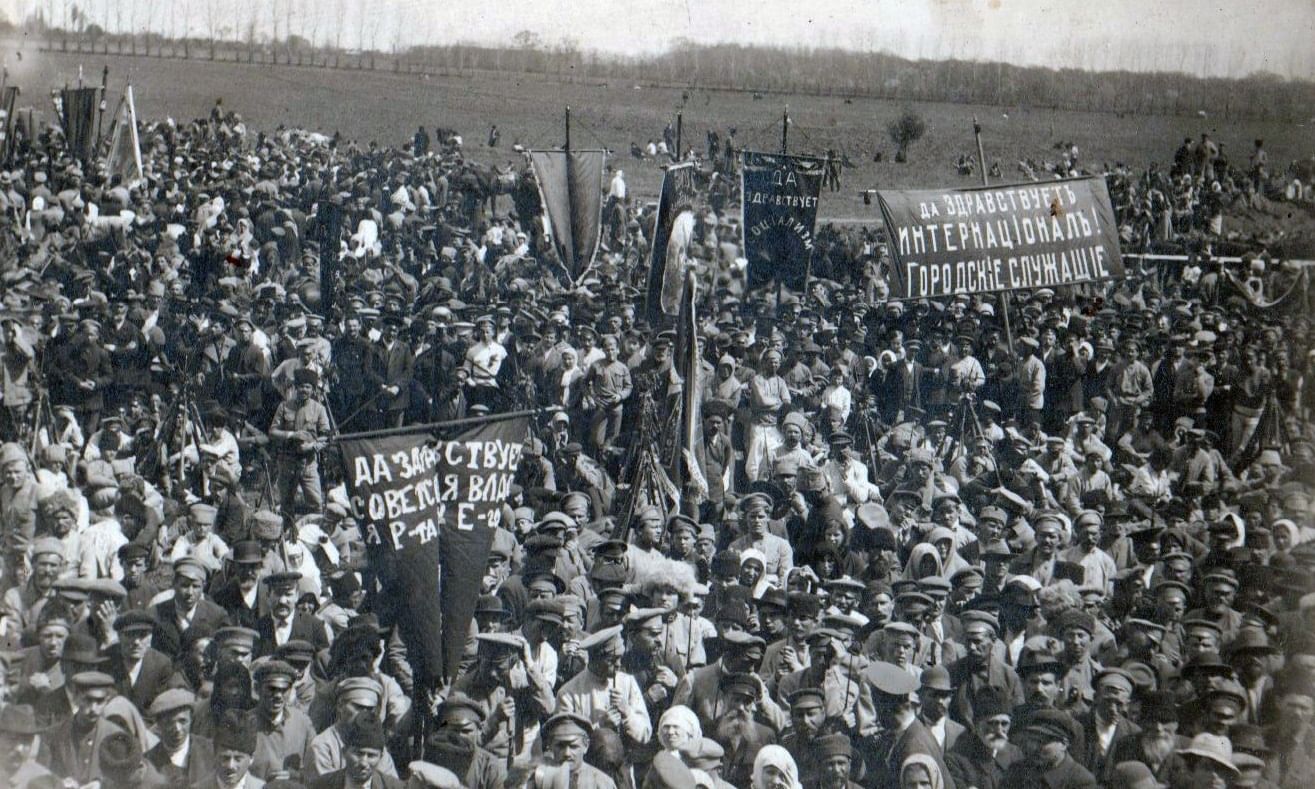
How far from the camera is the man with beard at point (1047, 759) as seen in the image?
649 cm

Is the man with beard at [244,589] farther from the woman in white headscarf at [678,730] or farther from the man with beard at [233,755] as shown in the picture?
the woman in white headscarf at [678,730]

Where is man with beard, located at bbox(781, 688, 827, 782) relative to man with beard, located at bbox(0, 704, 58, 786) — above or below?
above

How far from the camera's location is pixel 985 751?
268 inches

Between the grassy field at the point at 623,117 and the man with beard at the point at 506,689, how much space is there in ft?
31.7

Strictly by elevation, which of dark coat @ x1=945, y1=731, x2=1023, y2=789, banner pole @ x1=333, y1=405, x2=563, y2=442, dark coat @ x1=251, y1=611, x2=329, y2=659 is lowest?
dark coat @ x1=945, y1=731, x2=1023, y2=789

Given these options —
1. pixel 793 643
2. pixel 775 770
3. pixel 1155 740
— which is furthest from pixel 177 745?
pixel 1155 740

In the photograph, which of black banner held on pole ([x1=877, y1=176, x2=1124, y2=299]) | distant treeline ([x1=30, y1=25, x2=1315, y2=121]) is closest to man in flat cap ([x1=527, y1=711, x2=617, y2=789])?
black banner held on pole ([x1=877, y1=176, x2=1124, y2=299])

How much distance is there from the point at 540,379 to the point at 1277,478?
251 inches

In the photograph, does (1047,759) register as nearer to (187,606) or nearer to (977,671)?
(977,671)

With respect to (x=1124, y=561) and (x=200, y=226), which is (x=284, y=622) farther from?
(x=200, y=226)

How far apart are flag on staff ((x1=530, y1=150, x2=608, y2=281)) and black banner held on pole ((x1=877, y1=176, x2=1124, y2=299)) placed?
3.61 meters

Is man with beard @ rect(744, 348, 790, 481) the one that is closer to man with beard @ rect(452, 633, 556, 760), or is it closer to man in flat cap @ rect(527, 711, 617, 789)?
man with beard @ rect(452, 633, 556, 760)

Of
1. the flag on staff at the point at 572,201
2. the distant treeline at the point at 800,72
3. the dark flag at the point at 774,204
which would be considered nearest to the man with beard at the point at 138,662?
the flag on staff at the point at 572,201

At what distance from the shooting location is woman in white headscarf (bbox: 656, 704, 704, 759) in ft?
21.9
